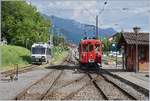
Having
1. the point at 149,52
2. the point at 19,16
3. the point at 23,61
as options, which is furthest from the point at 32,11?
the point at 149,52

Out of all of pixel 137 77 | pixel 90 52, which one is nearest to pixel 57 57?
pixel 90 52

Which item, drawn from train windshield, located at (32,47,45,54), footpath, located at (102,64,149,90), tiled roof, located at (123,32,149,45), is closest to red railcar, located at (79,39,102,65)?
tiled roof, located at (123,32,149,45)

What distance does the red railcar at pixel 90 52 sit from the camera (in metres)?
45.4

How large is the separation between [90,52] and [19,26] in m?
36.6

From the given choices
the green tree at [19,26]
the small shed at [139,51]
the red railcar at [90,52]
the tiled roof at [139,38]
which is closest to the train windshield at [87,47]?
the red railcar at [90,52]

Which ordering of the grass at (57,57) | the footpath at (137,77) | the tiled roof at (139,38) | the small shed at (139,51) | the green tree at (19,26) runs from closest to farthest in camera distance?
1. the footpath at (137,77)
2. the small shed at (139,51)
3. the tiled roof at (139,38)
4. the grass at (57,57)
5. the green tree at (19,26)

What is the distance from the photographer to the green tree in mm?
80625

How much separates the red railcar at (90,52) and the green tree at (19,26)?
35.1 meters

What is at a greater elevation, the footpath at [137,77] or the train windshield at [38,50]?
the train windshield at [38,50]

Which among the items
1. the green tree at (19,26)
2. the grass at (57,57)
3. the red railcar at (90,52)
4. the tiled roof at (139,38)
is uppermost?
the green tree at (19,26)

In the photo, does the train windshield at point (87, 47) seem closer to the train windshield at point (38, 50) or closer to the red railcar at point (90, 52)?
the red railcar at point (90, 52)

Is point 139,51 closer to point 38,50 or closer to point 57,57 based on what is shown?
point 38,50

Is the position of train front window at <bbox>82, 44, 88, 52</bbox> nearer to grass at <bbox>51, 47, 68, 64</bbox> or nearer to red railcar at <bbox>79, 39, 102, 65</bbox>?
red railcar at <bbox>79, 39, 102, 65</bbox>

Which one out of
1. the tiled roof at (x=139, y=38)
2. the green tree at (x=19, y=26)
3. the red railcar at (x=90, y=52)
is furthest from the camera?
the green tree at (x=19, y=26)
